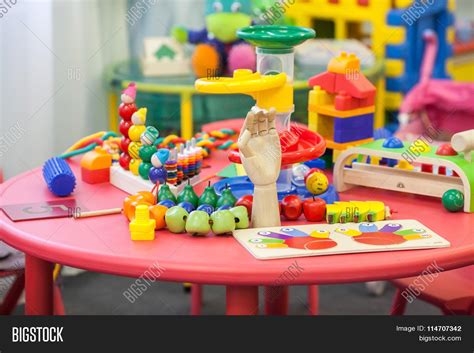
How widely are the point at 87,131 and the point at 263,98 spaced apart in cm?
126

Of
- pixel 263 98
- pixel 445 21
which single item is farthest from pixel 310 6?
pixel 263 98

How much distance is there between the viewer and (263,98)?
1476mm

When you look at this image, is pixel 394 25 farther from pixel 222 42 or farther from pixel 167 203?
pixel 167 203

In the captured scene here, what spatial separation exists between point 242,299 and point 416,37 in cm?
203

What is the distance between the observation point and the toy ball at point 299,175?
5.03ft

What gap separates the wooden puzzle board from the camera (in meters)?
1.26

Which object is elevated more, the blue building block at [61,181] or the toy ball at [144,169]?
the toy ball at [144,169]

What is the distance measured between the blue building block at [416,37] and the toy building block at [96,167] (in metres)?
1.56

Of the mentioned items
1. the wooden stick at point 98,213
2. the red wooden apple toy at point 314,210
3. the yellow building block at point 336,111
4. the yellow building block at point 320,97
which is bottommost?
the wooden stick at point 98,213

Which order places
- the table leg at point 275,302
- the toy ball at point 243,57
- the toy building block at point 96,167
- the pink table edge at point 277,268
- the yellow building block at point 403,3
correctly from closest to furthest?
1. the pink table edge at point 277,268
2. the toy building block at point 96,167
3. the table leg at point 275,302
4. the toy ball at point 243,57
5. the yellow building block at point 403,3

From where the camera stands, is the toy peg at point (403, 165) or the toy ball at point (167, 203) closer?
the toy ball at point (167, 203)

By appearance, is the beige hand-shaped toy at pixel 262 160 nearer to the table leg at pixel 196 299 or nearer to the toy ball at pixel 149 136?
the toy ball at pixel 149 136

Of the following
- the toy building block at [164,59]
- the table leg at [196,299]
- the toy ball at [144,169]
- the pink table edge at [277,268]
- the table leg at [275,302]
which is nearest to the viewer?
the pink table edge at [277,268]

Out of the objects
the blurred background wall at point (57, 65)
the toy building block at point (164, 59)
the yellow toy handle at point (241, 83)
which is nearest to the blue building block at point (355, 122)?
the yellow toy handle at point (241, 83)
